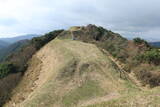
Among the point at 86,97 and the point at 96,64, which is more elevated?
the point at 96,64

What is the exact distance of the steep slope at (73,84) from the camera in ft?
53.2

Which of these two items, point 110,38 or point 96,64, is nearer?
point 96,64

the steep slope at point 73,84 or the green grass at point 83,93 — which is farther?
the steep slope at point 73,84

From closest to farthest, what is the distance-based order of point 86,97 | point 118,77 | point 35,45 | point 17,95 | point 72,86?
1. point 86,97
2. point 72,86
3. point 118,77
4. point 17,95
5. point 35,45

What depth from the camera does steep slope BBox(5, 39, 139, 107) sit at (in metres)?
16.2

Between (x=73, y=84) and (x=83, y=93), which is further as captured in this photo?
(x=73, y=84)

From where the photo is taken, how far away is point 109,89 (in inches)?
688

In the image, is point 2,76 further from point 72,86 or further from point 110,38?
point 110,38

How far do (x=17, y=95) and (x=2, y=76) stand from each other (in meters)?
7.30

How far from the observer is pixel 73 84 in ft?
61.3

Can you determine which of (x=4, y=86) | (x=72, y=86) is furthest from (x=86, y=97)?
(x=4, y=86)

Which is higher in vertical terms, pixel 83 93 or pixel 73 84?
pixel 73 84

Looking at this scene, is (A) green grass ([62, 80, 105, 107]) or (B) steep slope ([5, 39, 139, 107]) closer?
(A) green grass ([62, 80, 105, 107])

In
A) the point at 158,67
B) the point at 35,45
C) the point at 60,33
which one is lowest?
the point at 158,67
